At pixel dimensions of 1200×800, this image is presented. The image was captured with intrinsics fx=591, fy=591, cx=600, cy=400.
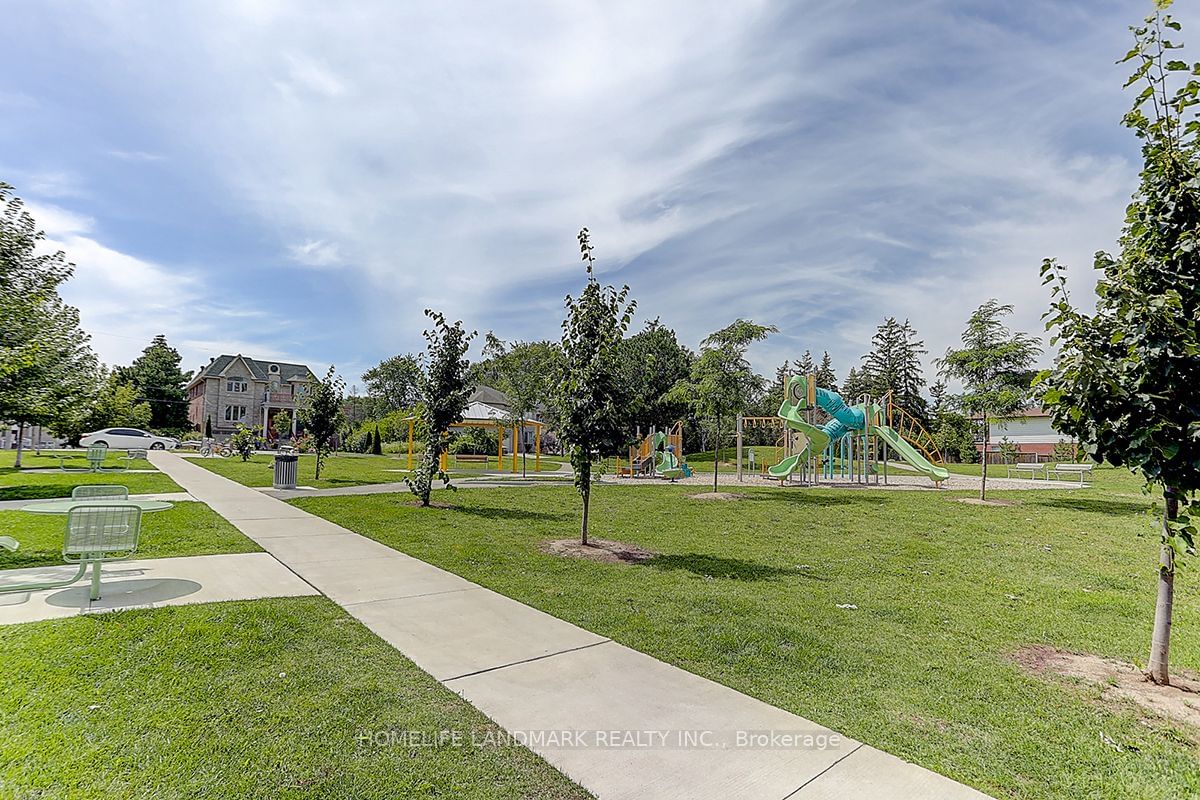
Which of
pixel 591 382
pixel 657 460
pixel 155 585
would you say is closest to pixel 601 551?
pixel 591 382

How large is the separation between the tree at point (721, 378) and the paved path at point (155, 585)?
13.4 meters

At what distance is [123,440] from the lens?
38.8 metres

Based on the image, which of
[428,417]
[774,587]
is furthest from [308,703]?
[428,417]

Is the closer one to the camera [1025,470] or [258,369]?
[1025,470]

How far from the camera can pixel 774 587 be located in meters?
7.19

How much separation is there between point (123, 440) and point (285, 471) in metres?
30.8

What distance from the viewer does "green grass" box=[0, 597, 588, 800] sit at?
2.92 meters

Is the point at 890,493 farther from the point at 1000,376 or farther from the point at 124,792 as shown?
the point at 124,792

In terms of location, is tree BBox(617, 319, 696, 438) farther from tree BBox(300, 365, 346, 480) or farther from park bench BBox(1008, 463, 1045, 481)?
tree BBox(300, 365, 346, 480)

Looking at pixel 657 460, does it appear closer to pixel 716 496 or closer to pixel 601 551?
pixel 716 496

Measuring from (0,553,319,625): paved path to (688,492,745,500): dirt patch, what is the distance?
40.0 ft

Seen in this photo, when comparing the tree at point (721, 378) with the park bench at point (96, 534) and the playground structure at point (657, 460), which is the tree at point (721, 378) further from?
the park bench at point (96, 534)

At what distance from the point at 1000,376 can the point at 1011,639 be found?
12.8 metres

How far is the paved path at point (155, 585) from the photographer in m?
5.69
